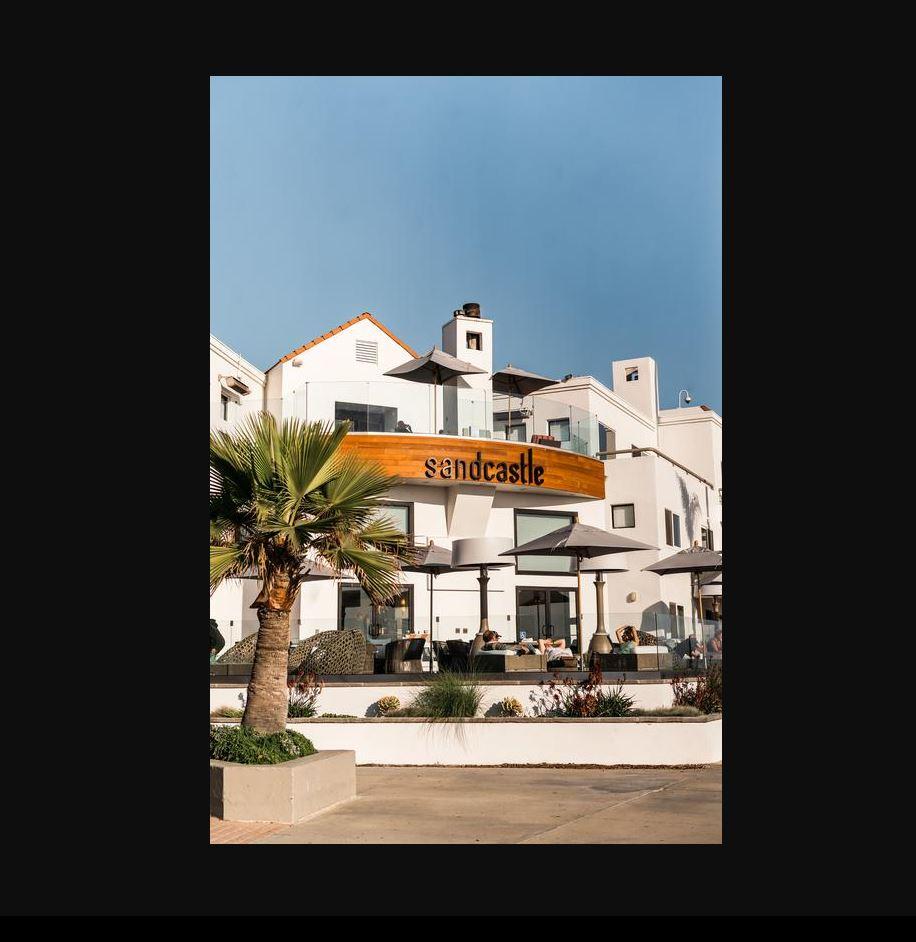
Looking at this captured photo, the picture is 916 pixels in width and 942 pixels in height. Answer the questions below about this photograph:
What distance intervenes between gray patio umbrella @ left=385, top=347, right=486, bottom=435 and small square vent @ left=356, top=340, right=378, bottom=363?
10.0 ft

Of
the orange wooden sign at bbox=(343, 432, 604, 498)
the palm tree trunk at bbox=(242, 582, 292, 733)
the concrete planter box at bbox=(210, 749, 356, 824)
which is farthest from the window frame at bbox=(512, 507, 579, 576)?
the concrete planter box at bbox=(210, 749, 356, 824)

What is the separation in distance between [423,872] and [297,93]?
6.04 m

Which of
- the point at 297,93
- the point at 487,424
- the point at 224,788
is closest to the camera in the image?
the point at 297,93

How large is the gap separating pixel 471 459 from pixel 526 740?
12.8 meters

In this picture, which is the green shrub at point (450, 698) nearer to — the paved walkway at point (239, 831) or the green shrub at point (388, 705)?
the green shrub at point (388, 705)

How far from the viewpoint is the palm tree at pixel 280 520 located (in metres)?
10.1

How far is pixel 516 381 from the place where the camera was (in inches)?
1092

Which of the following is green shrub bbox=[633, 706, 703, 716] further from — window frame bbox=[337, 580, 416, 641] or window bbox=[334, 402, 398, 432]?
window bbox=[334, 402, 398, 432]

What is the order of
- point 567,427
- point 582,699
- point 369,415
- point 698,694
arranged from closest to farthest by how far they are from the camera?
point 582,699
point 698,694
point 369,415
point 567,427

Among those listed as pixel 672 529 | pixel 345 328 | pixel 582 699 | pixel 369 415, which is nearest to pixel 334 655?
pixel 582 699

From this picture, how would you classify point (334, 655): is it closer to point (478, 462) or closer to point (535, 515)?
point (478, 462)
